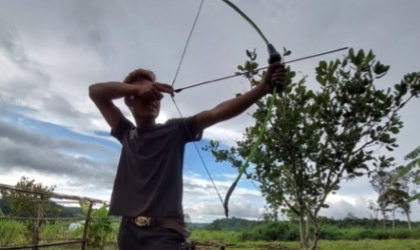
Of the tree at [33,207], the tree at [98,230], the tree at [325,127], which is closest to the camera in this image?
the tree at [325,127]

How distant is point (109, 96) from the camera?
→ 1.59m

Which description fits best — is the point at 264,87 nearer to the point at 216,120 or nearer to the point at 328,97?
the point at 216,120

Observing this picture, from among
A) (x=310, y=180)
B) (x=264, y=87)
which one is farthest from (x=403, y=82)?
(x=264, y=87)

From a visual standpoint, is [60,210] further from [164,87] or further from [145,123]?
[164,87]

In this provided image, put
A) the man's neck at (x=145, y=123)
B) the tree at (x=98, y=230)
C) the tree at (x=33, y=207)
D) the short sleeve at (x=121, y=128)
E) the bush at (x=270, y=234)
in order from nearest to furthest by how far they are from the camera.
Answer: the man's neck at (x=145, y=123) → the short sleeve at (x=121, y=128) → the tree at (x=33, y=207) → the tree at (x=98, y=230) → the bush at (x=270, y=234)

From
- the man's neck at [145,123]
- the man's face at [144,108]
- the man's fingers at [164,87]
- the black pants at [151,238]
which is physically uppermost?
the man's fingers at [164,87]

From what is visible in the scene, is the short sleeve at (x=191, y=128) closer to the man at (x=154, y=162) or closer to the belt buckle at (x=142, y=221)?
the man at (x=154, y=162)

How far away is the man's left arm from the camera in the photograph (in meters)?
1.34

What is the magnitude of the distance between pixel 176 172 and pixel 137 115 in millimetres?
318

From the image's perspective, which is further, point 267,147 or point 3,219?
point 3,219

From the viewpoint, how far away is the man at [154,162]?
133cm

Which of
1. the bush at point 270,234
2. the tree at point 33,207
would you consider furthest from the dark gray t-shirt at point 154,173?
the bush at point 270,234

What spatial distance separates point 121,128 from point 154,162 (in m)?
0.35

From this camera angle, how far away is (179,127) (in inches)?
57.4
